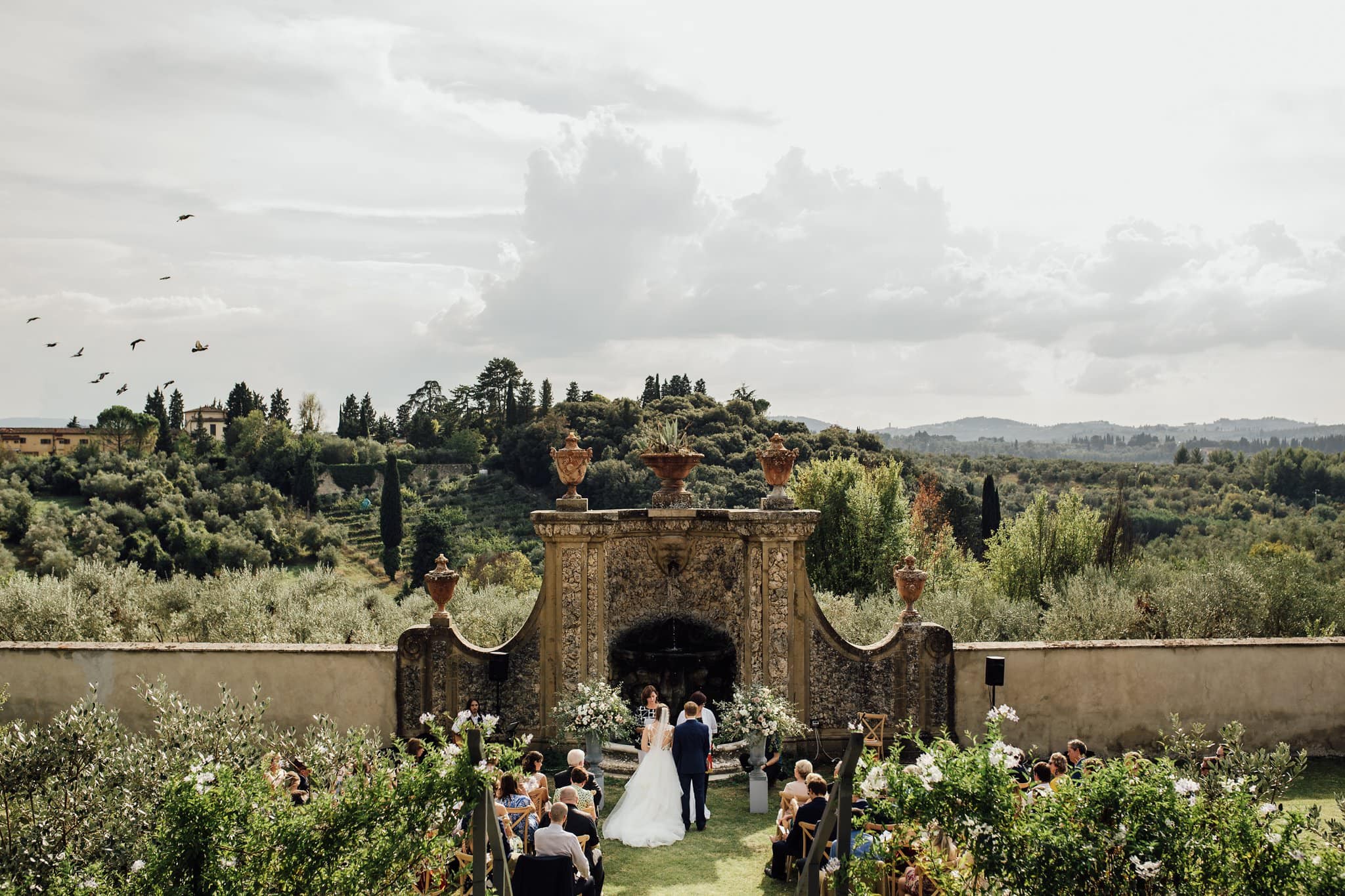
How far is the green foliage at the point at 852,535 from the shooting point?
100ft

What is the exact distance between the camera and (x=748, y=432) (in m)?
54.7

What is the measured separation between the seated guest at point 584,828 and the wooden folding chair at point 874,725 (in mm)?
5108

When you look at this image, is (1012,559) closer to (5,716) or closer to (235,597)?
(235,597)

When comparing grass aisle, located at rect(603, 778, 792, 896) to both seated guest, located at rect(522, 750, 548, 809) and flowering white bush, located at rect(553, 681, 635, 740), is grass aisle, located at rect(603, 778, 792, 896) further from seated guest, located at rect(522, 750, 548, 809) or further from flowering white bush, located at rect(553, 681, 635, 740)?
seated guest, located at rect(522, 750, 548, 809)

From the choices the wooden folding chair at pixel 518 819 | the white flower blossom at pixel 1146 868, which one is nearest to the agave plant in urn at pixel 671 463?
the wooden folding chair at pixel 518 819

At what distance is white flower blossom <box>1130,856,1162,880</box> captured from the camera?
6117 millimetres

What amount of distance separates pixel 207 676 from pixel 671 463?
7126 mm

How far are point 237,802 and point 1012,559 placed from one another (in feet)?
86.2

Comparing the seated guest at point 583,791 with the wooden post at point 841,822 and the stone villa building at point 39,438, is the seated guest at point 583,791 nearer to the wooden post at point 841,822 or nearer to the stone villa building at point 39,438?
the wooden post at point 841,822

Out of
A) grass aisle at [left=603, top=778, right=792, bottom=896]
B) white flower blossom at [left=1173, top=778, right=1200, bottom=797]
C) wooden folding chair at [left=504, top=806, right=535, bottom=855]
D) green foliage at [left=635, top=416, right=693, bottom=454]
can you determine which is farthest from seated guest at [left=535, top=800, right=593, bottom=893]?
green foliage at [left=635, top=416, right=693, bottom=454]

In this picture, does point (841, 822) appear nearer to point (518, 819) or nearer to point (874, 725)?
point (518, 819)

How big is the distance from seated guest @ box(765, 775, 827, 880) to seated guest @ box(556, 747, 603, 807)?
77.8 inches

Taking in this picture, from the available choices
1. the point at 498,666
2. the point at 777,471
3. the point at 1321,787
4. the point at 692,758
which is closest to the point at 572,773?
the point at 692,758

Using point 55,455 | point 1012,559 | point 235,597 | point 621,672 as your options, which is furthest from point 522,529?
point 621,672
